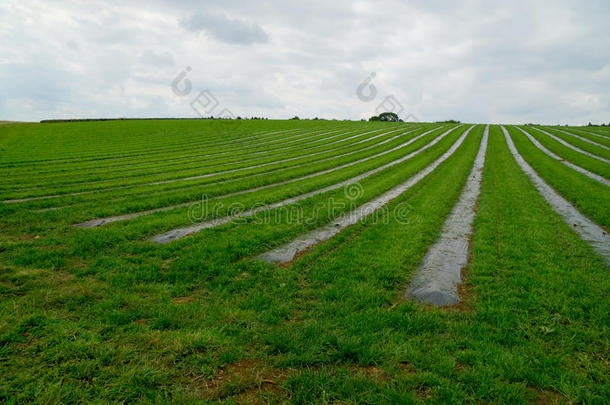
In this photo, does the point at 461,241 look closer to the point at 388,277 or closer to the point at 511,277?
the point at 511,277

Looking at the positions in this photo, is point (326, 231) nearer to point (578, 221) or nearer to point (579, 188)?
point (578, 221)

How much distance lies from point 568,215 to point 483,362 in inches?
390

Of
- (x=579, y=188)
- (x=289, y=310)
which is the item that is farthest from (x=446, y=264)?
(x=579, y=188)

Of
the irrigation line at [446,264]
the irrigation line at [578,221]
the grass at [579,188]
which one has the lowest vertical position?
the irrigation line at [446,264]

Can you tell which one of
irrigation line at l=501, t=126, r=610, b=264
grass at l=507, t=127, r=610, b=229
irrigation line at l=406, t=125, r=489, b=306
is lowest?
irrigation line at l=406, t=125, r=489, b=306

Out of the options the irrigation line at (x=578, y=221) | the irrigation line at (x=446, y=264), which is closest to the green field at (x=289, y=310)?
the irrigation line at (x=446, y=264)

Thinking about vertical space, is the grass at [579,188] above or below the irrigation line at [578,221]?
above

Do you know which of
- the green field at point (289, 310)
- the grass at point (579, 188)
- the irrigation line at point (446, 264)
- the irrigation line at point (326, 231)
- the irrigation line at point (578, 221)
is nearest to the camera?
the green field at point (289, 310)

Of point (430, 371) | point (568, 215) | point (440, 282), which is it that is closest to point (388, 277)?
point (440, 282)

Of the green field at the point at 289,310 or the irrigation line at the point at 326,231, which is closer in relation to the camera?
the green field at the point at 289,310

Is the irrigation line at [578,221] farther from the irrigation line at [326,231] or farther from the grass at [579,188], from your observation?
the irrigation line at [326,231]

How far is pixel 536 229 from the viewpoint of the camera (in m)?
8.47

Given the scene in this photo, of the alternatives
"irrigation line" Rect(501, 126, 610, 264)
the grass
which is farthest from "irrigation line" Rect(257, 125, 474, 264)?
the grass

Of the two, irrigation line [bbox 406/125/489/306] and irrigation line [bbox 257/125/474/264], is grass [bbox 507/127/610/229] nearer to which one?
irrigation line [bbox 406/125/489/306]
